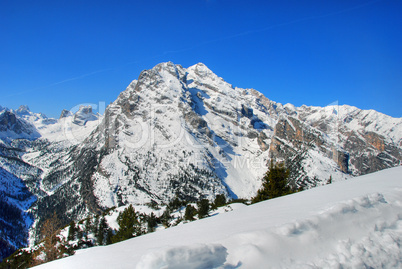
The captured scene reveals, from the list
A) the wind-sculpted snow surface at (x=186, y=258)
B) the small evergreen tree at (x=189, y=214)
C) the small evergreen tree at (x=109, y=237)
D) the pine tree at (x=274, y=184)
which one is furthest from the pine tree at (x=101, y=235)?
the wind-sculpted snow surface at (x=186, y=258)

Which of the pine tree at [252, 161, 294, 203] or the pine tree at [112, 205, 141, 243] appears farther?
the pine tree at [112, 205, 141, 243]

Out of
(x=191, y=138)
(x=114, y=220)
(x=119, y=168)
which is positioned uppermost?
(x=191, y=138)

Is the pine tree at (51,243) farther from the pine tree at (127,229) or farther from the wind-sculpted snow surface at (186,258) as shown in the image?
the pine tree at (127,229)

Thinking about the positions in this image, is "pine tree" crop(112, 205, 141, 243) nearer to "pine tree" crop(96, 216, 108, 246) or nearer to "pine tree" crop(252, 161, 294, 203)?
"pine tree" crop(96, 216, 108, 246)

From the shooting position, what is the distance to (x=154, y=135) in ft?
641

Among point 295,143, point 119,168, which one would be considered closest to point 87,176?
point 119,168

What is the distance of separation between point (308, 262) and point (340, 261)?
0.69 m

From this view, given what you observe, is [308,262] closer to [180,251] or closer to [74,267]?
[180,251]

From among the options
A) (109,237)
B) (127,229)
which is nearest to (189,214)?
(127,229)

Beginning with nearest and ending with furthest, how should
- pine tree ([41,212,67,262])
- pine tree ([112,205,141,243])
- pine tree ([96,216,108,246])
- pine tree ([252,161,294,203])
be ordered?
pine tree ([41,212,67,262]) < pine tree ([252,161,294,203]) < pine tree ([112,205,141,243]) < pine tree ([96,216,108,246])

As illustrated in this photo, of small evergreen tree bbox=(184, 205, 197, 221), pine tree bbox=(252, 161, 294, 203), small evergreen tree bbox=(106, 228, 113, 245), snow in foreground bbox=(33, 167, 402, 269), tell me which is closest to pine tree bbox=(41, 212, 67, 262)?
snow in foreground bbox=(33, 167, 402, 269)

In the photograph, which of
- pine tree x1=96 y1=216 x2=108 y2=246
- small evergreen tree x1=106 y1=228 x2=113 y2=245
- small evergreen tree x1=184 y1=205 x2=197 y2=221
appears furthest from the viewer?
pine tree x1=96 y1=216 x2=108 y2=246

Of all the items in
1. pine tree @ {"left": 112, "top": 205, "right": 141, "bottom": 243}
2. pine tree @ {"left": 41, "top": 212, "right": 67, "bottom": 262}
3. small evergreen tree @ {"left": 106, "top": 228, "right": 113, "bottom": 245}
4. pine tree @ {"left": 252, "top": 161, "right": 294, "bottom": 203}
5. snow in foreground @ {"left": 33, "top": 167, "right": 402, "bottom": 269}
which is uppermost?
snow in foreground @ {"left": 33, "top": 167, "right": 402, "bottom": 269}

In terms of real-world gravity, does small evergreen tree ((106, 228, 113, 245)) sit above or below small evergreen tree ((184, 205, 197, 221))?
below
